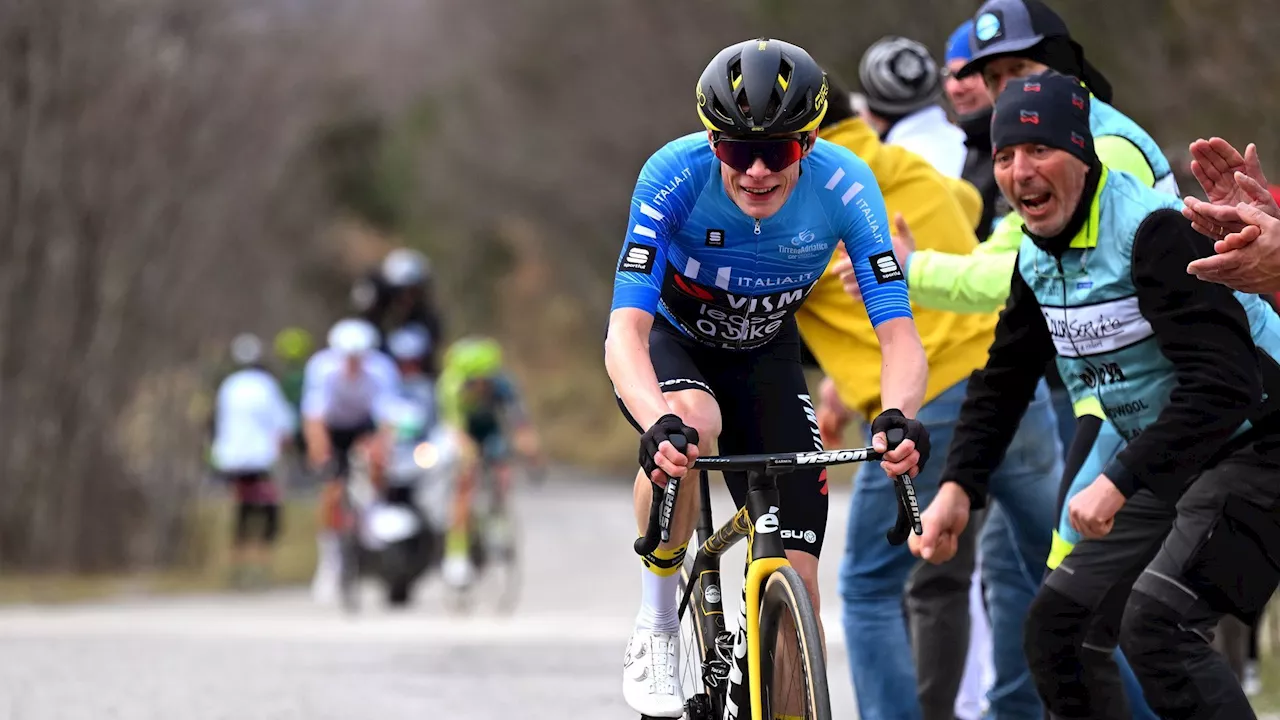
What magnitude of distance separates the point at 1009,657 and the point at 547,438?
52270 mm

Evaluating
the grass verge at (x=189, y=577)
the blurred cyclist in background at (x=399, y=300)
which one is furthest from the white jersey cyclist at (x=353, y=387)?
the grass verge at (x=189, y=577)

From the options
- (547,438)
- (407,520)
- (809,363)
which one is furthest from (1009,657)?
(547,438)

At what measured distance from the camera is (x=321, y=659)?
12.9 m

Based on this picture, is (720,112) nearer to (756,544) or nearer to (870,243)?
(870,243)

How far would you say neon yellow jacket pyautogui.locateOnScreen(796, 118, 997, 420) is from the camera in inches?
290

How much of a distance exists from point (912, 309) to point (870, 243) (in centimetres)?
136

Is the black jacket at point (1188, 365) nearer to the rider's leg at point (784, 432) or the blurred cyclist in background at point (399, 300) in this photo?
the rider's leg at point (784, 432)

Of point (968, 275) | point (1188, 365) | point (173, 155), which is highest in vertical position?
point (173, 155)

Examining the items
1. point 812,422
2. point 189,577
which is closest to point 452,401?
point 189,577

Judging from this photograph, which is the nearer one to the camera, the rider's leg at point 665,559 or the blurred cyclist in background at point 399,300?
the rider's leg at point 665,559

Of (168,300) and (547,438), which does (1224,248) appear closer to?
(168,300)

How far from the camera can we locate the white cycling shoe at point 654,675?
6383 millimetres

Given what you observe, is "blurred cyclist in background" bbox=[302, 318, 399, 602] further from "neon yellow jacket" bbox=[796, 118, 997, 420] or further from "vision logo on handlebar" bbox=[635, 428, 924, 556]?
"vision logo on handlebar" bbox=[635, 428, 924, 556]

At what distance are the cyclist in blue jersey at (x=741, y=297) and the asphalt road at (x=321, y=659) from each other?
309 millimetres
